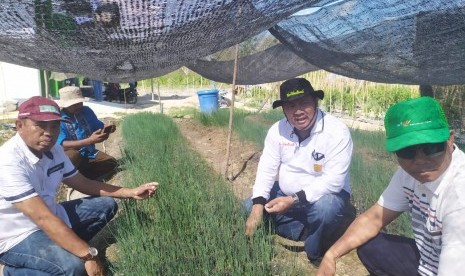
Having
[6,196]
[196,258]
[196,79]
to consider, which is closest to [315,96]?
[196,258]

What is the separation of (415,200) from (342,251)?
1.35 feet

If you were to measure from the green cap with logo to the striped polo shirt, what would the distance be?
174 mm

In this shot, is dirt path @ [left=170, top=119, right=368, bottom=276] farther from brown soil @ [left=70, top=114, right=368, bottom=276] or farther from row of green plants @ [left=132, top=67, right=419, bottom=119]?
row of green plants @ [left=132, top=67, right=419, bottom=119]

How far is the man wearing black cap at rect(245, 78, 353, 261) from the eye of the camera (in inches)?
91.5

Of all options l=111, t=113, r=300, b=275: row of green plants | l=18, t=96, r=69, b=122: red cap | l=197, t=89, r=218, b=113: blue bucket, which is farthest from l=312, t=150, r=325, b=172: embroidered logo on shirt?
l=197, t=89, r=218, b=113: blue bucket

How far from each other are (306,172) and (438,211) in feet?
3.63

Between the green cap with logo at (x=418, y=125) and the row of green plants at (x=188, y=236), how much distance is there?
0.87 metres

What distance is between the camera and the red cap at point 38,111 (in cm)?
201

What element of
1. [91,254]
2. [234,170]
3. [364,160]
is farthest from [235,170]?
[91,254]

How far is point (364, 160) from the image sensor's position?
4.15 m

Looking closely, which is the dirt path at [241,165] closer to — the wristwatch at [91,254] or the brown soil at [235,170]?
the brown soil at [235,170]

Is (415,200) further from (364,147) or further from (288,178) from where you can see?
(364,147)

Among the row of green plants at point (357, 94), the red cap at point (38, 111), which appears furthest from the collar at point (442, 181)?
the row of green plants at point (357, 94)

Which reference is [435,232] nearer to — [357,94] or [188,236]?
[188,236]
